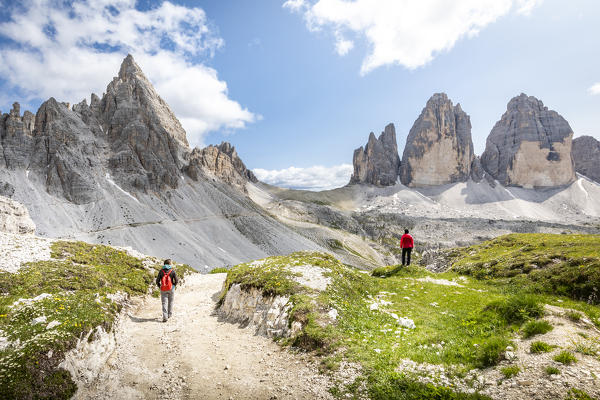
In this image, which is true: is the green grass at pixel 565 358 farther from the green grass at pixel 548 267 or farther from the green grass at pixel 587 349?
Answer: the green grass at pixel 548 267

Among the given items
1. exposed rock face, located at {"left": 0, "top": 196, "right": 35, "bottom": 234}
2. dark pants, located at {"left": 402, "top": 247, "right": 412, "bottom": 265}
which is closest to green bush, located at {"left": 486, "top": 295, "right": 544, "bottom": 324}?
dark pants, located at {"left": 402, "top": 247, "right": 412, "bottom": 265}

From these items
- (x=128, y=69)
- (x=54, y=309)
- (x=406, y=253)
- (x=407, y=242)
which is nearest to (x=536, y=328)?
(x=407, y=242)

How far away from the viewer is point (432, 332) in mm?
9758

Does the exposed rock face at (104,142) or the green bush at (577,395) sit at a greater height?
the exposed rock face at (104,142)

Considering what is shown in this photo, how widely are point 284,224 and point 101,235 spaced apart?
6930 cm

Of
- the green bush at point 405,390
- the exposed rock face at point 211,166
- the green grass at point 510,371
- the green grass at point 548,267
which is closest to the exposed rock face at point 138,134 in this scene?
the exposed rock face at point 211,166

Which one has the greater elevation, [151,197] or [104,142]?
[104,142]

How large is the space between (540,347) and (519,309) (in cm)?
262

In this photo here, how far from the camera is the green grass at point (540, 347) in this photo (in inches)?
270

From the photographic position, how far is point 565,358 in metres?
6.18

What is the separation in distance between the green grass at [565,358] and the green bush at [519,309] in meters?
2.44

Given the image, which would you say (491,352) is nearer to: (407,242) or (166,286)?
(407,242)

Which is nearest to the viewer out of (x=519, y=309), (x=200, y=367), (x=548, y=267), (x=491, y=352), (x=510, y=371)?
(x=510, y=371)

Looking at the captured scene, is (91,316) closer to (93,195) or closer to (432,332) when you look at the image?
(432,332)
